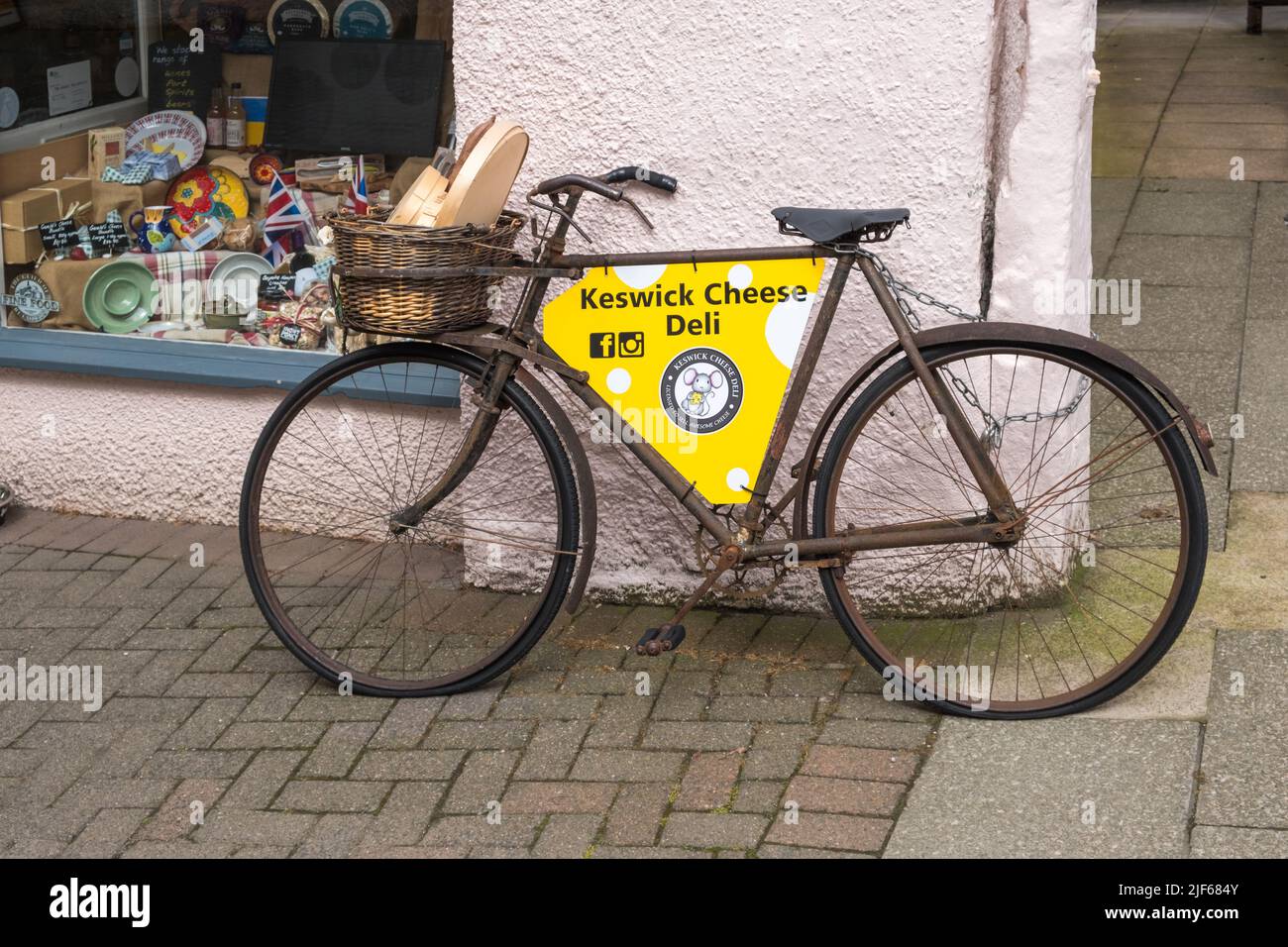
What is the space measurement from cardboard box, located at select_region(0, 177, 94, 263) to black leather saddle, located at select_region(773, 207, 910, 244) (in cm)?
302

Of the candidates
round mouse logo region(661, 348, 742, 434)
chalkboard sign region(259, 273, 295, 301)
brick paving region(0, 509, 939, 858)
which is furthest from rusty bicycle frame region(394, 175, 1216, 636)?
chalkboard sign region(259, 273, 295, 301)

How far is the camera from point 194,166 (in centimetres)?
569

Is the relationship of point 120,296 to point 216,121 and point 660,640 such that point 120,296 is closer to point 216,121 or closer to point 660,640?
point 216,121

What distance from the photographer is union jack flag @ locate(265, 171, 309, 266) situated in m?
5.57

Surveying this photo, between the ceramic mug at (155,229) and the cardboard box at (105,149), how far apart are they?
0.21m

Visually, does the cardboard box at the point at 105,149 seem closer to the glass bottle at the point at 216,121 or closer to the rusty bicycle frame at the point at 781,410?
the glass bottle at the point at 216,121

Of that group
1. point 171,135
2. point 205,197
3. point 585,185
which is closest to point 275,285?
point 205,197

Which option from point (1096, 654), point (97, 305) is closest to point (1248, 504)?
point (1096, 654)

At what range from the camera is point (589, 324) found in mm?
4164

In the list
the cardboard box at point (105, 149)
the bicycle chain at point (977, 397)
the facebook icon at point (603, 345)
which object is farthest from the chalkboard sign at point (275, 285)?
the bicycle chain at point (977, 397)

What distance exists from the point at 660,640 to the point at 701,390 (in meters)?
0.65

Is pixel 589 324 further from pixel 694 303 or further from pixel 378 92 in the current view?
pixel 378 92

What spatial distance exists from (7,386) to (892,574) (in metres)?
3.17

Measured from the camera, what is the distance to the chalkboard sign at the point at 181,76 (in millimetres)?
5602
